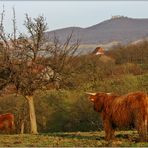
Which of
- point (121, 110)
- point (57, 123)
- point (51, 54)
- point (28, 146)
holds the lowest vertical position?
point (57, 123)

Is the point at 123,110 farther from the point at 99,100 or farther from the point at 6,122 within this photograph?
the point at 6,122

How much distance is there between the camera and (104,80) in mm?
39062

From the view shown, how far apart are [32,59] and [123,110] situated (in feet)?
32.6

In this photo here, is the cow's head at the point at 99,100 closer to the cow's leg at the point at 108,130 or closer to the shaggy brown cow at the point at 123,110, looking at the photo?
the shaggy brown cow at the point at 123,110

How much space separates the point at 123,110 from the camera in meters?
12.9

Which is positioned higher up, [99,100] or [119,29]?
[119,29]

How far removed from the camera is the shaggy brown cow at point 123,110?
40.7 feet

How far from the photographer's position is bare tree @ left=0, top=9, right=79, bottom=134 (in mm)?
21297

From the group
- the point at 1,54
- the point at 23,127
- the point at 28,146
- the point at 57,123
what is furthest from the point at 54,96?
the point at 28,146

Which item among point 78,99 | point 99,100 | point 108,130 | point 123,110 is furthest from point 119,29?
point 123,110

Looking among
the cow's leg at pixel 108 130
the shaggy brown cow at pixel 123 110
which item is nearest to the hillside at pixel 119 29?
the shaggy brown cow at pixel 123 110

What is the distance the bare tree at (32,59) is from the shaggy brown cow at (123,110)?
26.4 feet

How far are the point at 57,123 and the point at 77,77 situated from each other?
9.43 meters

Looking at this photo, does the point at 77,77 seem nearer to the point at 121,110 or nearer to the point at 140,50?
the point at 121,110
